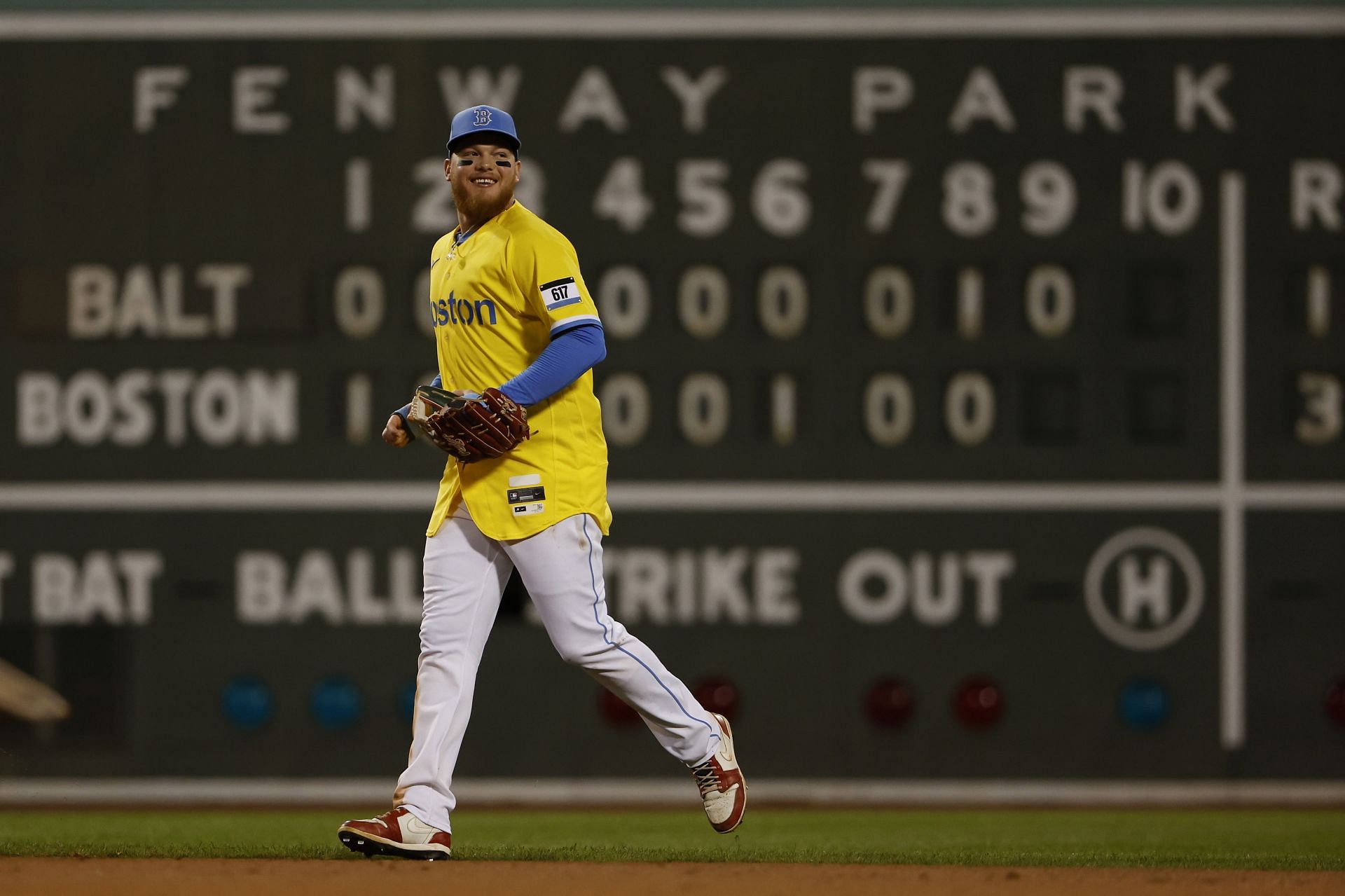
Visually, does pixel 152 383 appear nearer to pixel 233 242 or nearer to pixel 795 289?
pixel 233 242

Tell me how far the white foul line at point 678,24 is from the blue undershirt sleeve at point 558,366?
2300mm

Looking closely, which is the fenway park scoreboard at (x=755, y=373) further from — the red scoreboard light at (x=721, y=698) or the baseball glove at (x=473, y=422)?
the baseball glove at (x=473, y=422)

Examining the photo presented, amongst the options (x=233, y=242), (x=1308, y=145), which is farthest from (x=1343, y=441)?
(x=233, y=242)

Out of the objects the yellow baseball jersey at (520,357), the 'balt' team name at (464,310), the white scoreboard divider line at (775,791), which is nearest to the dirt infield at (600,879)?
the yellow baseball jersey at (520,357)

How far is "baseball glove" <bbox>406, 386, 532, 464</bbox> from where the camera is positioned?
421cm

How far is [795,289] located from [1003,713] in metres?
1.49

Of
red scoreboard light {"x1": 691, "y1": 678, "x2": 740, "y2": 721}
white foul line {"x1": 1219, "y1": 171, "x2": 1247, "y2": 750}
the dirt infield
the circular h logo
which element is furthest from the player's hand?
white foul line {"x1": 1219, "y1": 171, "x2": 1247, "y2": 750}

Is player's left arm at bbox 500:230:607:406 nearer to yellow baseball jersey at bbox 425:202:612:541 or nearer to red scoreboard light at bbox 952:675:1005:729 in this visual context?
yellow baseball jersey at bbox 425:202:612:541

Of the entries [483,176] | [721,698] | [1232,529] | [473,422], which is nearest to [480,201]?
[483,176]

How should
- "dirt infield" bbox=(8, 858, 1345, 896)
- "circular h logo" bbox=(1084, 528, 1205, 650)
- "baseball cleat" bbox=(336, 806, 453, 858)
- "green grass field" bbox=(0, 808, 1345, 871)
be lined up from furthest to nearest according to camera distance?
"circular h logo" bbox=(1084, 528, 1205, 650) → "green grass field" bbox=(0, 808, 1345, 871) → "baseball cleat" bbox=(336, 806, 453, 858) → "dirt infield" bbox=(8, 858, 1345, 896)

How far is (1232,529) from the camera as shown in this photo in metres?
6.29

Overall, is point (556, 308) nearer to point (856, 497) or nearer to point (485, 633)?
point (485, 633)

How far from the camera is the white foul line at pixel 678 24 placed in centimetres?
635

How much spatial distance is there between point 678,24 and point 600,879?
3204 mm
